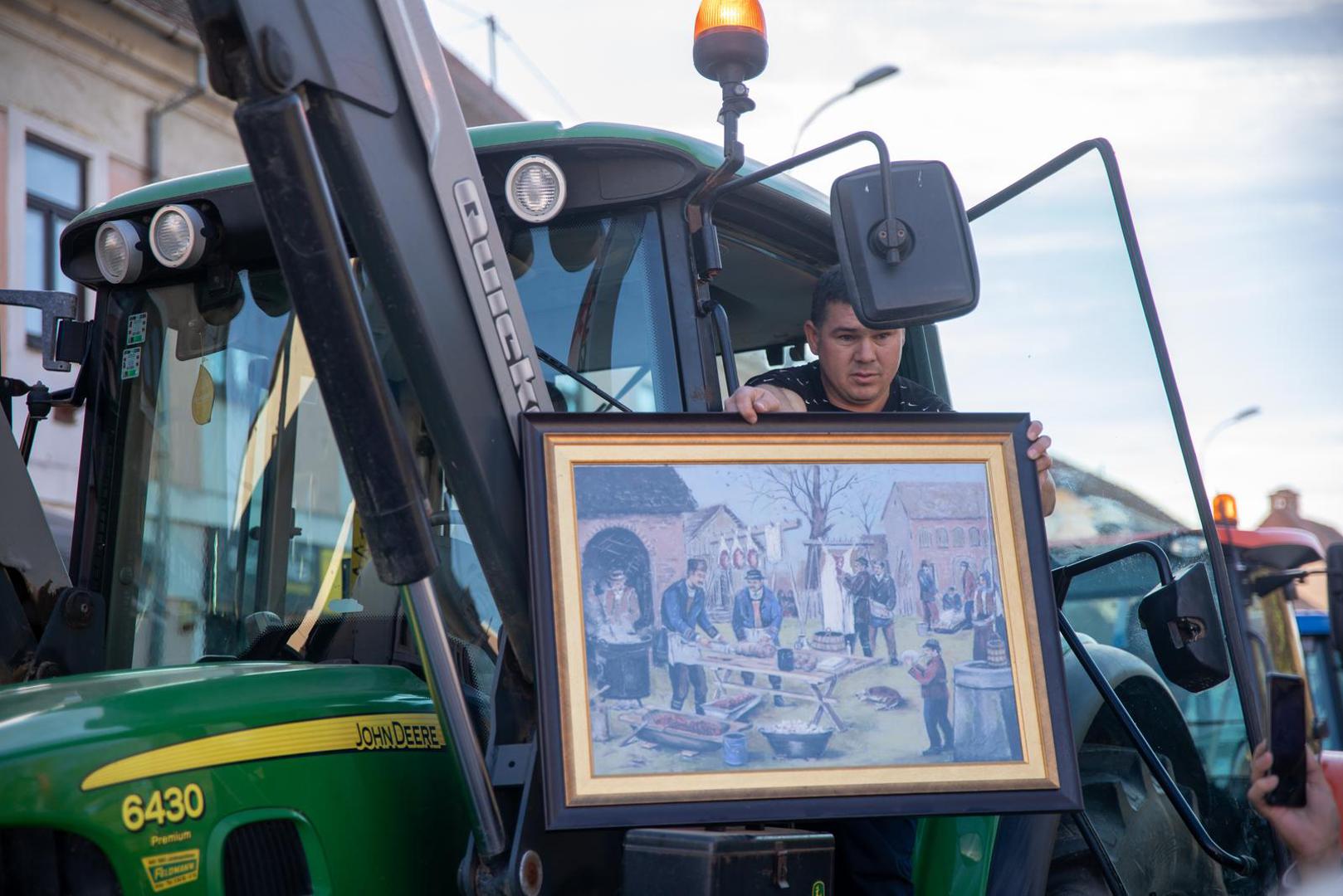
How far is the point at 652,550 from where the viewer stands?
246 centimetres

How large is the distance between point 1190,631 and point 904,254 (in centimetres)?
102

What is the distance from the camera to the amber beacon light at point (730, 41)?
2.84 metres

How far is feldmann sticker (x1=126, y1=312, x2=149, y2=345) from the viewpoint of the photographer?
134 inches

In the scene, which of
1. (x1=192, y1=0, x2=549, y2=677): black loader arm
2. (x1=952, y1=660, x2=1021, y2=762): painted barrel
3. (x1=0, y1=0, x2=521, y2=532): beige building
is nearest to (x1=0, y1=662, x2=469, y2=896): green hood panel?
(x1=192, y1=0, x2=549, y2=677): black loader arm

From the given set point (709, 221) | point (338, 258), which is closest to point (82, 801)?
point (338, 258)

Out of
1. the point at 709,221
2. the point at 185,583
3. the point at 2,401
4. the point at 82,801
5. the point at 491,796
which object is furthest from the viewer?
the point at 2,401

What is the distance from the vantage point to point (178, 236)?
3178 millimetres

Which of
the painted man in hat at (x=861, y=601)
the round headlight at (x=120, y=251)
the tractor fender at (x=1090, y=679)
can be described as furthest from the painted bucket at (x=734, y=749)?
the round headlight at (x=120, y=251)

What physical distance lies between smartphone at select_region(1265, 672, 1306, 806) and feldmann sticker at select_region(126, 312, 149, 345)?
246 cm

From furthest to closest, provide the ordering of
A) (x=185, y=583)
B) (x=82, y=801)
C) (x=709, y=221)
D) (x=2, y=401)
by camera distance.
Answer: (x=2, y=401) < (x=185, y=583) < (x=709, y=221) < (x=82, y=801)

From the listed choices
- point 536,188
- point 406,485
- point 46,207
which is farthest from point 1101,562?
point 46,207

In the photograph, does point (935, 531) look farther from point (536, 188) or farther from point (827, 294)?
point (536, 188)

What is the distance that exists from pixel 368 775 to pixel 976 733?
102cm

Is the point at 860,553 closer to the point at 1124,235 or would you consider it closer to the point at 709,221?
the point at 709,221
